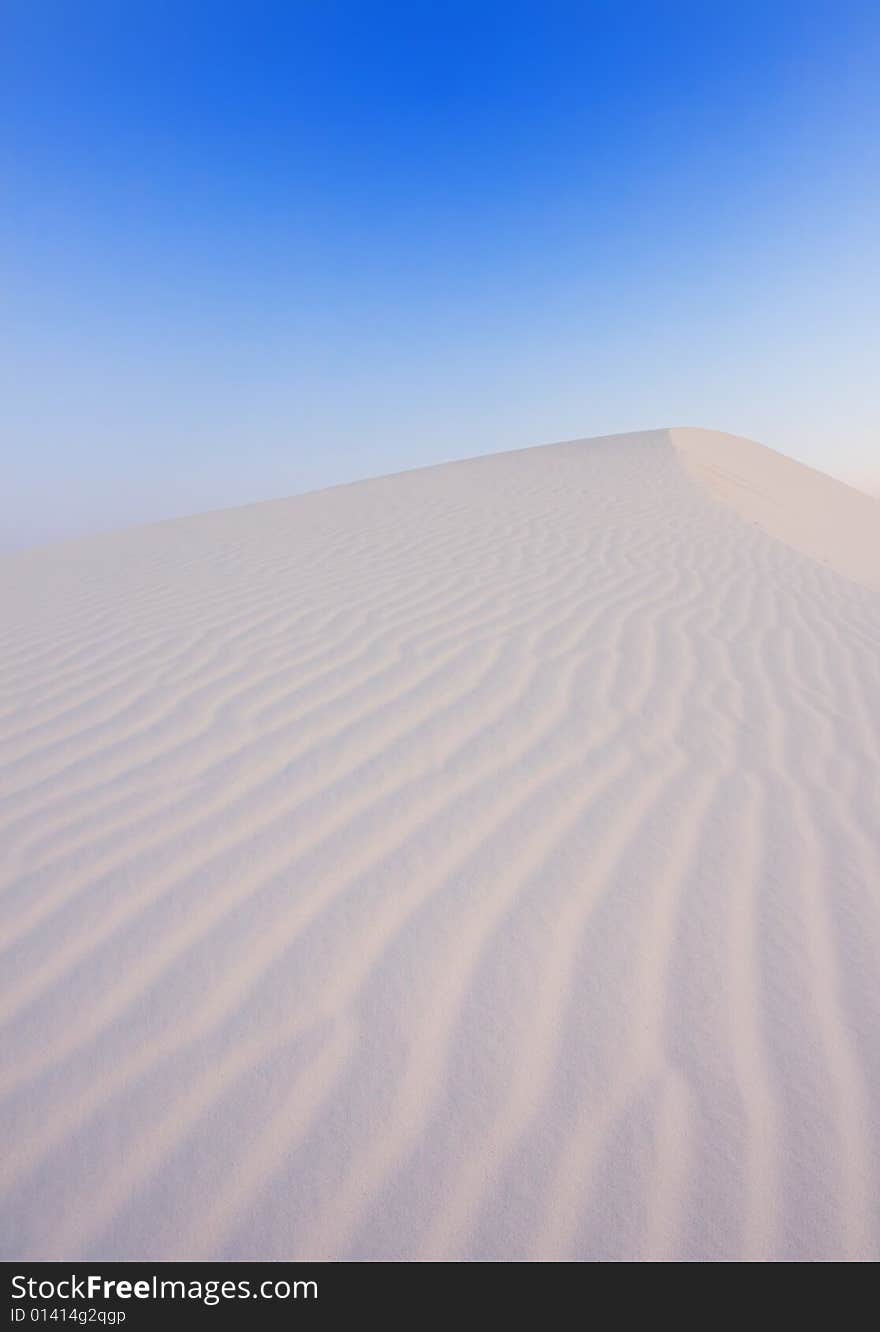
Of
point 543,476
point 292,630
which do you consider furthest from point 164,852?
point 543,476

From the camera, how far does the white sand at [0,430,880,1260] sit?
48.0 inches

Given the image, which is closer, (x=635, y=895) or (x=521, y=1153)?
(x=521, y=1153)

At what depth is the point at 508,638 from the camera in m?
3.78

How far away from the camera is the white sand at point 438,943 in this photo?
1.22 meters

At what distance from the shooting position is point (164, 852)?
205cm

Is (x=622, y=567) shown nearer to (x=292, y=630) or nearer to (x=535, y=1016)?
(x=292, y=630)

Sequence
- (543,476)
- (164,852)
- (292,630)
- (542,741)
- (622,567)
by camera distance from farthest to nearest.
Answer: (543,476), (622,567), (292,630), (542,741), (164,852)

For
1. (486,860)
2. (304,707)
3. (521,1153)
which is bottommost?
(521,1153)

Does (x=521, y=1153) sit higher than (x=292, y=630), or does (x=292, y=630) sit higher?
(x=292, y=630)

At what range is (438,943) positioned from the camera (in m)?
1.74

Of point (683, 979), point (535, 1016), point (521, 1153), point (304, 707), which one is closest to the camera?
point (521, 1153)

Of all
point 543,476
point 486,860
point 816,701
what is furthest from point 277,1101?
point 543,476

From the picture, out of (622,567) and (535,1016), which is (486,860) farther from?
(622,567)

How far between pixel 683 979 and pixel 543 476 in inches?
404
